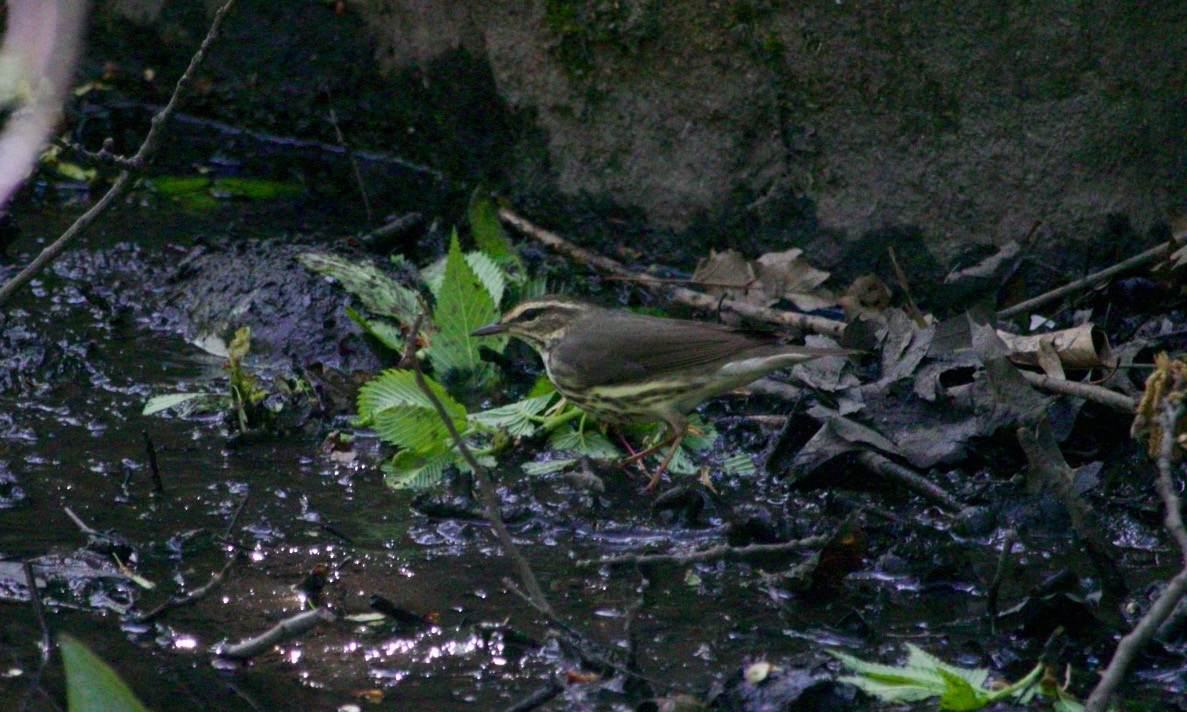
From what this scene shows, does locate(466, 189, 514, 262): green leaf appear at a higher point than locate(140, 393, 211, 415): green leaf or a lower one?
higher

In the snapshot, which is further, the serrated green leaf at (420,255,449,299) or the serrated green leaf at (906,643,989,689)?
the serrated green leaf at (420,255,449,299)

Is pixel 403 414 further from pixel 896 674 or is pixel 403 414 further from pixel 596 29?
pixel 596 29

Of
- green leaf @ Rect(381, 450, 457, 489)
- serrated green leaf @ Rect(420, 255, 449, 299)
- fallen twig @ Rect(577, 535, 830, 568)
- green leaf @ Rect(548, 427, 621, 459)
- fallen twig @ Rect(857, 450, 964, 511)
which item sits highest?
serrated green leaf @ Rect(420, 255, 449, 299)

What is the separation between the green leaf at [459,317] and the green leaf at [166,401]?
96 cm

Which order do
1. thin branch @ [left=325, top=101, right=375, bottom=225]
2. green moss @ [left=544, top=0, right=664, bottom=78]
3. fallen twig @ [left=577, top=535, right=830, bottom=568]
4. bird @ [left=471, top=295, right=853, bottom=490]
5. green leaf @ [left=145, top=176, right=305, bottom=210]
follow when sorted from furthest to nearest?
green leaf @ [left=145, top=176, right=305, bottom=210]
thin branch @ [left=325, top=101, right=375, bottom=225]
green moss @ [left=544, top=0, right=664, bottom=78]
bird @ [left=471, top=295, right=853, bottom=490]
fallen twig @ [left=577, top=535, right=830, bottom=568]

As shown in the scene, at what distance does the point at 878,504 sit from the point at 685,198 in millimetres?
2398

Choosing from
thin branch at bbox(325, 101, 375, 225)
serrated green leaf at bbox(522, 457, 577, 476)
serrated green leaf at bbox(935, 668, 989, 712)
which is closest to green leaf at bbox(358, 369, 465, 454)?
serrated green leaf at bbox(522, 457, 577, 476)

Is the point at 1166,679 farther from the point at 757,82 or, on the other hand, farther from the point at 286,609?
the point at 757,82

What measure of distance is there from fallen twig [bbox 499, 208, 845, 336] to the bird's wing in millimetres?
638

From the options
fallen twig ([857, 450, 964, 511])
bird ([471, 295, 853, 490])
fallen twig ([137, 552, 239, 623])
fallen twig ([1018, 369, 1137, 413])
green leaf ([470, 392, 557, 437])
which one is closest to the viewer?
fallen twig ([137, 552, 239, 623])

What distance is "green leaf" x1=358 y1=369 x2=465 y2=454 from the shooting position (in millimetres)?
4762

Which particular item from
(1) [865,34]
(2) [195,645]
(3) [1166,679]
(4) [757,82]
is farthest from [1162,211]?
(2) [195,645]

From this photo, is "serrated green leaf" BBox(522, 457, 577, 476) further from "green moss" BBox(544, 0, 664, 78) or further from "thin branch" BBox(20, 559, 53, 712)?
"green moss" BBox(544, 0, 664, 78)

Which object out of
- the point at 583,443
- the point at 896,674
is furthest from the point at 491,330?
the point at 896,674
